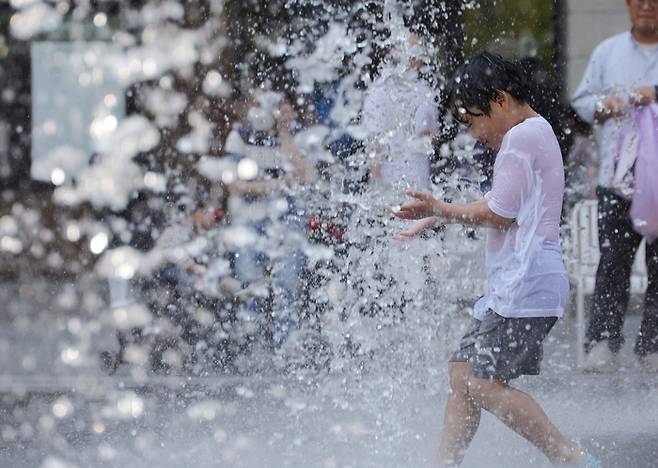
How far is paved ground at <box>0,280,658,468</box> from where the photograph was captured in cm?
503

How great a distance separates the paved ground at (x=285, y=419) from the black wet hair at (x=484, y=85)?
1.37 metres

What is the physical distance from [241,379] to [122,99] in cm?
532

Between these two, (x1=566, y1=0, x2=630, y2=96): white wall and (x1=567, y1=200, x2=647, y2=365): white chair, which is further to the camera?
(x1=566, y1=0, x2=630, y2=96): white wall

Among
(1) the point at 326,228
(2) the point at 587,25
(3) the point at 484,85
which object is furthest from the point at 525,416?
(2) the point at 587,25

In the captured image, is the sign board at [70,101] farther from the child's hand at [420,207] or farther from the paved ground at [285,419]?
the child's hand at [420,207]

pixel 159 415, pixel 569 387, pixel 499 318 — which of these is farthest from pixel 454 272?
pixel 499 318

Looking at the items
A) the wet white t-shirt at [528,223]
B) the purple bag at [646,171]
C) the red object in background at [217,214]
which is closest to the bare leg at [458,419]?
the wet white t-shirt at [528,223]

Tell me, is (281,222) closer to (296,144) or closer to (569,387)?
(296,144)

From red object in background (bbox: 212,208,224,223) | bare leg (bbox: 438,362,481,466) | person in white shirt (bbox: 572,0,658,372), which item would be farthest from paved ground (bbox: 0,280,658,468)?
red object in background (bbox: 212,208,224,223)

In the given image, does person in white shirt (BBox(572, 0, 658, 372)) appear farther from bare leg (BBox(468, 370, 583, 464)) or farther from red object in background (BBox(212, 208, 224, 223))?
bare leg (BBox(468, 370, 583, 464))

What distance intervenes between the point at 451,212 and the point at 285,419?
197cm

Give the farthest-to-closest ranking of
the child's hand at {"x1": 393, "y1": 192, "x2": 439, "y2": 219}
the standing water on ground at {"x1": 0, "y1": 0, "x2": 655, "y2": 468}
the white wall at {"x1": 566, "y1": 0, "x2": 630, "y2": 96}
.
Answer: the white wall at {"x1": 566, "y1": 0, "x2": 630, "y2": 96}
the standing water on ground at {"x1": 0, "y1": 0, "x2": 655, "y2": 468}
the child's hand at {"x1": 393, "y1": 192, "x2": 439, "y2": 219}

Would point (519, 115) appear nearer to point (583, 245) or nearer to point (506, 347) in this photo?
point (506, 347)

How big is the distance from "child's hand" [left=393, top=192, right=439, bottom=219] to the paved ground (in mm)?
1119
